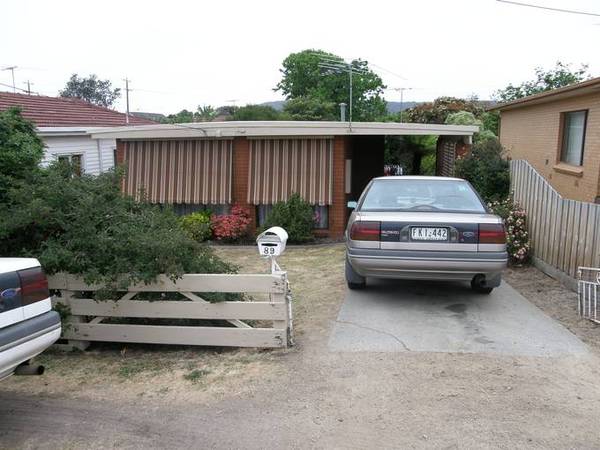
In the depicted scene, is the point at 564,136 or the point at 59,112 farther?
the point at 59,112

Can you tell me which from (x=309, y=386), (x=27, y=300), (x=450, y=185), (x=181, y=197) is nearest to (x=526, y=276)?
(x=450, y=185)

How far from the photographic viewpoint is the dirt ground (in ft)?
11.3

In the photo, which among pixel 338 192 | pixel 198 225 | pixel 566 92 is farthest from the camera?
pixel 338 192

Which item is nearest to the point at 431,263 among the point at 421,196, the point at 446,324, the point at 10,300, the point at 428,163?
the point at 446,324

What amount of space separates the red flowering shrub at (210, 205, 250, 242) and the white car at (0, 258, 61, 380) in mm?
7606

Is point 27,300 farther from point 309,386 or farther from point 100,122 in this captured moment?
point 100,122

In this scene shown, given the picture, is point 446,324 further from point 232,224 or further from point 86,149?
point 86,149

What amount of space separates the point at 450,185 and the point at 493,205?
2.98 metres

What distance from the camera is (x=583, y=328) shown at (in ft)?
17.6

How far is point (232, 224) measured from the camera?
11.5 metres

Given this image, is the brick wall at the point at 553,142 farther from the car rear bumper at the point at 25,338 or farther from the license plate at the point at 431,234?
the car rear bumper at the point at 25,338

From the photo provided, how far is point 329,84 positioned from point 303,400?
49.8 meters

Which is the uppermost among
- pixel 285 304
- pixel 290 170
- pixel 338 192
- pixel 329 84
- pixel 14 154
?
pixel 329 84

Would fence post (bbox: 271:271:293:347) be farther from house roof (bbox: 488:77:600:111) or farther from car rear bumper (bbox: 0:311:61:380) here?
house roof (bbox: 488:77:600:111)
